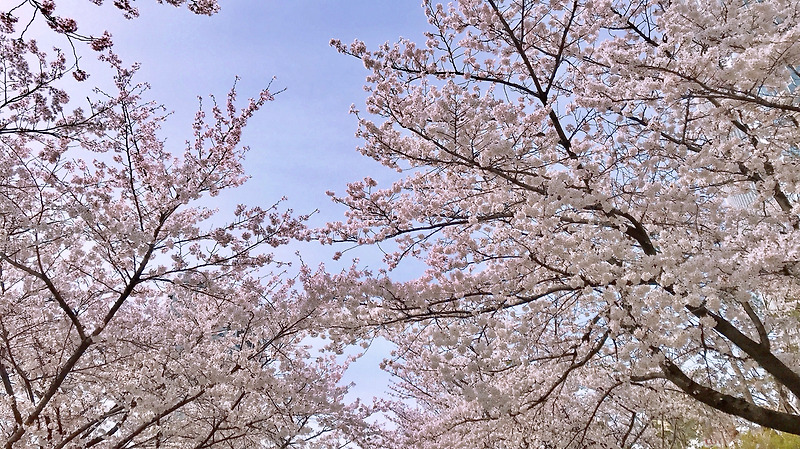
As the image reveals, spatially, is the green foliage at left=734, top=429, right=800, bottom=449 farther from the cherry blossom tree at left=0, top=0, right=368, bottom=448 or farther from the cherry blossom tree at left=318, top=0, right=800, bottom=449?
the cherry blossom tree at left=0, top=0, right=368, bottom=448

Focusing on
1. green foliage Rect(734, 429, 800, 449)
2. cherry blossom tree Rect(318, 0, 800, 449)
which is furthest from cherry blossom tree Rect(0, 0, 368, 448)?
green foliage Rect(734, 429, 800, 449)

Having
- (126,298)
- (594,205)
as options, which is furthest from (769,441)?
(126,298)

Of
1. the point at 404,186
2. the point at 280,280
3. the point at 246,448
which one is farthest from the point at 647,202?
the point at 246,448

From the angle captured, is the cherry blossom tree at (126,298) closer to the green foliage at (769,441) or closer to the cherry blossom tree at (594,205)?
the cherry blossom tree at (594,205)

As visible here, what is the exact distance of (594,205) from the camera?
5434mm

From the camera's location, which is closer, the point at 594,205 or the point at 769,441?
the point at 594,205

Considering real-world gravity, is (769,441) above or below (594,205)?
below

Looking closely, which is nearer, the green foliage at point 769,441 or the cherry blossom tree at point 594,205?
the cherry blossom tree at point 594,205

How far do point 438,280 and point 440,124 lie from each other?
2.06 meters

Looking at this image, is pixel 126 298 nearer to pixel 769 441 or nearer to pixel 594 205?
pixel 594 205

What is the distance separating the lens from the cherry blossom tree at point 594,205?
4496 millimetres

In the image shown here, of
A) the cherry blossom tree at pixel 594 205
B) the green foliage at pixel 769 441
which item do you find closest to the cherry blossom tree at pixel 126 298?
the cherry blossom tree at pixel 594 205

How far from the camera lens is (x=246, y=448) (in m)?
7.86

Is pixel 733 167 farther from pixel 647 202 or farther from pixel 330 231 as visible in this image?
pixel 330 231
